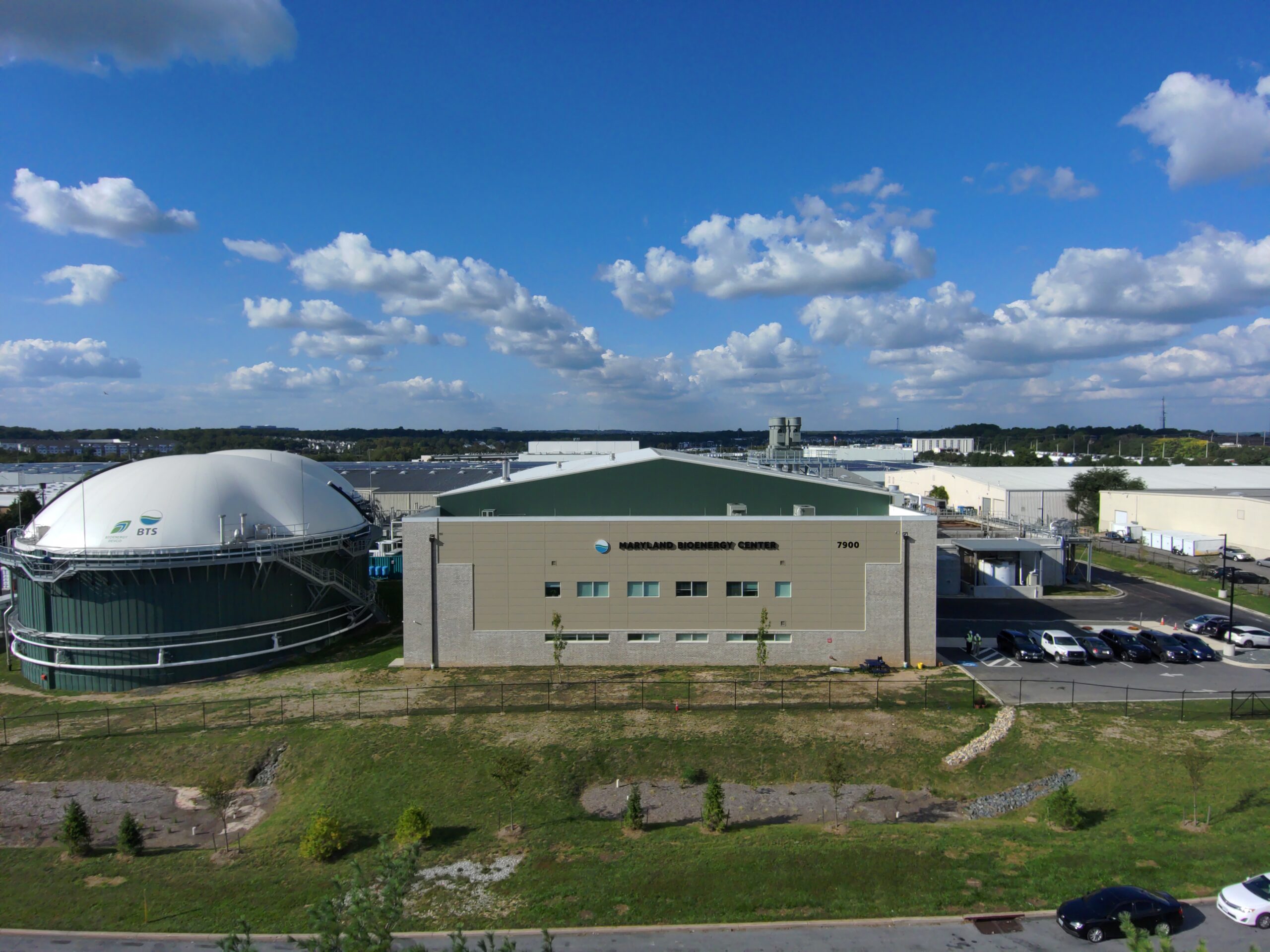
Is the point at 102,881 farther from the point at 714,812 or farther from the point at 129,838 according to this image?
the point at 714,812

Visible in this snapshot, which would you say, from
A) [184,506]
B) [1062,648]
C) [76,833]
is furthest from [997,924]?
[184,506]

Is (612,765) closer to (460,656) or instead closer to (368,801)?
(368,801)

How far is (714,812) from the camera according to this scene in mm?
21203

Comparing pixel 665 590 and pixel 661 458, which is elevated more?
pixel 661 458

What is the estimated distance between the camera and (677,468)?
119 ft

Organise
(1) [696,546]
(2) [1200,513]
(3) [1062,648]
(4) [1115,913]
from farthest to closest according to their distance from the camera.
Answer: (2) [1200,513] < (3) [1062,648] < (1) [696,546] < (4) [1115,913]

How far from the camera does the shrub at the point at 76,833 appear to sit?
842 inches

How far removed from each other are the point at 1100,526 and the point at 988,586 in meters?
43.0

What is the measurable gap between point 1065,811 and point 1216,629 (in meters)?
28.2

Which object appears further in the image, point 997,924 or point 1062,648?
point 1062,648

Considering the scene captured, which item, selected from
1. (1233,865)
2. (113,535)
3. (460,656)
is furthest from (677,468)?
(113,535)

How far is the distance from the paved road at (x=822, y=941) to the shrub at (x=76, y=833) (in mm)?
4806

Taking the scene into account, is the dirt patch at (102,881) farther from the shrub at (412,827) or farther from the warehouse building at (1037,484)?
the warehouse building at (1037,484)

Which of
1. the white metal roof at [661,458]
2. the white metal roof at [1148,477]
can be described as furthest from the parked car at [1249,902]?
the white metal roof at [1148,477]
